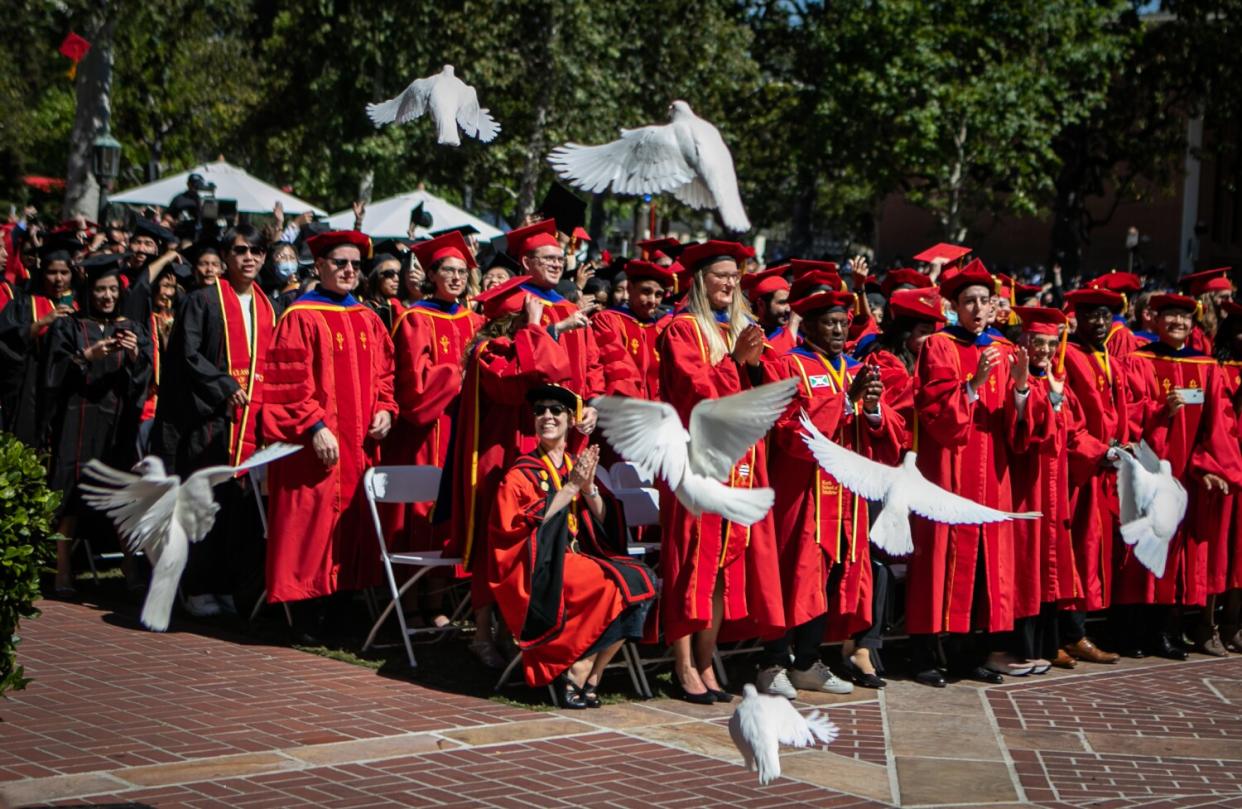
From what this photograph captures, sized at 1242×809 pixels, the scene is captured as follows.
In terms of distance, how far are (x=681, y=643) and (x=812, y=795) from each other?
174 cm

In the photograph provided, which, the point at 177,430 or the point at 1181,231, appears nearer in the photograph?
the point at 177,430

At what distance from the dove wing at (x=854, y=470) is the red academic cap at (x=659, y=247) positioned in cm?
454

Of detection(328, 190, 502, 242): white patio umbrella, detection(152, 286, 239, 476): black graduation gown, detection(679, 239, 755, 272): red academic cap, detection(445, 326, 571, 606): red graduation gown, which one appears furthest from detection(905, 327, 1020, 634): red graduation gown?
detection(328, 190, 502, 242): white patio umbrella

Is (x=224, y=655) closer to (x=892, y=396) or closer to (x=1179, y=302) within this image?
(x=892, y=396)

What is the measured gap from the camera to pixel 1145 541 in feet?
30.0

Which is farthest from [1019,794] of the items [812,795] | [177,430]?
[177,430]

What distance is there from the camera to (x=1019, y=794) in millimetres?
6652

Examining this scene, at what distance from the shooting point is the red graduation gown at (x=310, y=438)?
8.95 m

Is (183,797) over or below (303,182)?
below

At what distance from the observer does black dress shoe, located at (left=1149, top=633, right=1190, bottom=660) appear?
33.0ft

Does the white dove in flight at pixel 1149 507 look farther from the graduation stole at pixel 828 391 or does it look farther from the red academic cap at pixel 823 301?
the red academic cap at pixel 823 301

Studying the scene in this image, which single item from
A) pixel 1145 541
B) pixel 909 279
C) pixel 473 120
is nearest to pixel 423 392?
pixel 473 120

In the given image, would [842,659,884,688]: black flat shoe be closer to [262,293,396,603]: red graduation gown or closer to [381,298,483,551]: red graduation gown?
[381,298,483,551]: red graduation gown

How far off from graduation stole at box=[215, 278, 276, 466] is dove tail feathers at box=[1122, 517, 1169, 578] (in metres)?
5.14
